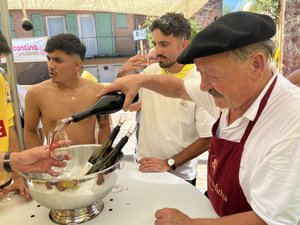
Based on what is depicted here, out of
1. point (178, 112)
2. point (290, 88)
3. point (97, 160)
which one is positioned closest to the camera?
point (290, 88)

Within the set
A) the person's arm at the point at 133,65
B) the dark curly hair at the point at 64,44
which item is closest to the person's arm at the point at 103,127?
the person's arm at the point at 133,65

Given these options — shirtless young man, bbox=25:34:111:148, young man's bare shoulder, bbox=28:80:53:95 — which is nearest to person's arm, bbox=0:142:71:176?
shirtless young man, bbox=25:34:111:148

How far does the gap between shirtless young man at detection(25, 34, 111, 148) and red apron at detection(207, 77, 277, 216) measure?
1041 millimetres

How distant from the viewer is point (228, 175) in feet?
2.97

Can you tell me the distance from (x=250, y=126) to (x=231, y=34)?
29cm

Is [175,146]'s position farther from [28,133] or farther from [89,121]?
[28,133]

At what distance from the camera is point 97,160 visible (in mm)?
1154

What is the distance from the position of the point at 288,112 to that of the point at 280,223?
29cm

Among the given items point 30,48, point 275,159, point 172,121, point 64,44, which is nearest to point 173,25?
point 172,121

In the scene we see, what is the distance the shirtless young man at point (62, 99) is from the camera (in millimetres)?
1866

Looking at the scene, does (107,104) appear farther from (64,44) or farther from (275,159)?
(64,44)

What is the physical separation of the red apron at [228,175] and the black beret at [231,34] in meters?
0.17

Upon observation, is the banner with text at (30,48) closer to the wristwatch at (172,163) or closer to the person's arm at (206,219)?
the wristwatch at (172,163)

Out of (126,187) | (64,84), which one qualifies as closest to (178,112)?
(126,187)
